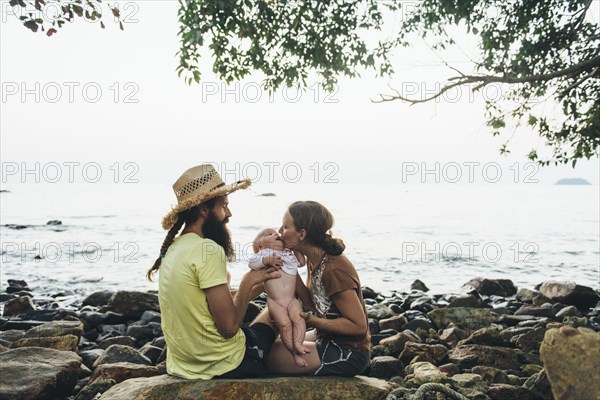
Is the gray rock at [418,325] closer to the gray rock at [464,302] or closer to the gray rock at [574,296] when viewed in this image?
the gray rock at [464,302]

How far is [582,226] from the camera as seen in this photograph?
46938mm

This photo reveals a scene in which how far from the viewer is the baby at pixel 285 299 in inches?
191

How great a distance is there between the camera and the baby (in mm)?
4863

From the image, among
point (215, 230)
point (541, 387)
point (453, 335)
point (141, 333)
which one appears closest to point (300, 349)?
point (215, 230)

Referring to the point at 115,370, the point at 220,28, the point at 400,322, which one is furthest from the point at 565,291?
Result: the point at 115,370

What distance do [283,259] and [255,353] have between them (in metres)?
0.83

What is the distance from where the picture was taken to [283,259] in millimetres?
4988

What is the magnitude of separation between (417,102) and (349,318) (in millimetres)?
6643

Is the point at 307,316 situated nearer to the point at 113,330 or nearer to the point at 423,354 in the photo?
the point at 423,354

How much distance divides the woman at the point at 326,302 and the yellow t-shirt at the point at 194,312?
547 millimetres

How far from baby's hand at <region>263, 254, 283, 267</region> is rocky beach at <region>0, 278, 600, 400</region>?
37.1 inches

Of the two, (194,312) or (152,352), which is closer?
(194,312)

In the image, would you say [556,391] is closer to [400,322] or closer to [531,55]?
[400,322]

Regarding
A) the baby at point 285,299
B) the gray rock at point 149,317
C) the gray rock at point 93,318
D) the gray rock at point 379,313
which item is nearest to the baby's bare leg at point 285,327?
the baby at point 285,299
